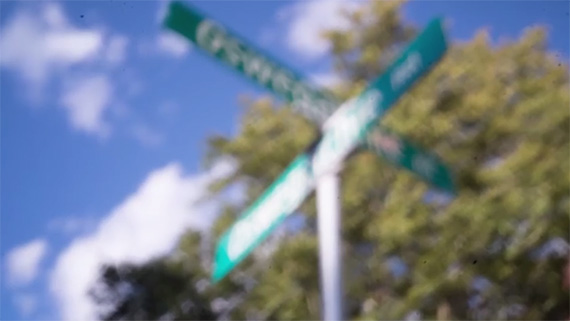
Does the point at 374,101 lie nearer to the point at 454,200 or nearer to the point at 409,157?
the point at 409,157

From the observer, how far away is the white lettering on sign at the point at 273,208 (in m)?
1.95

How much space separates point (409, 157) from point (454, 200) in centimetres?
478

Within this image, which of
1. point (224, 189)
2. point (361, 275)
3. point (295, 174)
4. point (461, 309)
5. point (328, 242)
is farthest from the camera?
point (224, 189)

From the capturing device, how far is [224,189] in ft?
25.9

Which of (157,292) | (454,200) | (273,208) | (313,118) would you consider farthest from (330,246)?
(157,292)

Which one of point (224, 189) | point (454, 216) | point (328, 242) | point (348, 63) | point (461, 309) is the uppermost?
point (348, 63)

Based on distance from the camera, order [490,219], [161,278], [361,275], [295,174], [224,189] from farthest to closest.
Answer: [161,278]
[224,189]
[361,275]
[490,219]
[295,174]

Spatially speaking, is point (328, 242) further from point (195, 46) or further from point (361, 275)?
point (361, 275)

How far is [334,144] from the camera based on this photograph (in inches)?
75.2

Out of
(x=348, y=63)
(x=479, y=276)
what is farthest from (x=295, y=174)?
(x=348, y=63)

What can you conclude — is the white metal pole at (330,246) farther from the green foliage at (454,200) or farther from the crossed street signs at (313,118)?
the green foliage at (454,200)

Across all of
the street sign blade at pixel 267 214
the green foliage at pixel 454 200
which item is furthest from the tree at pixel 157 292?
the street sign blade at pixel 267 214

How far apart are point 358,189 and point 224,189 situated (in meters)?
1.68

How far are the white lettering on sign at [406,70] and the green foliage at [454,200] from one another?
4.13 metres
